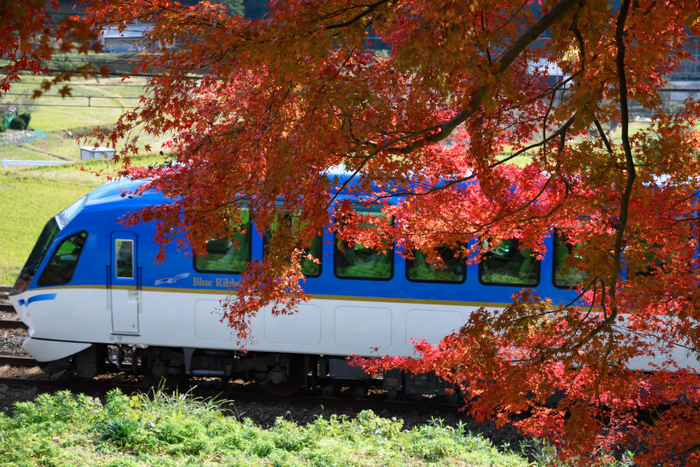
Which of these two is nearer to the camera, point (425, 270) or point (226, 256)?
point (425, 270)

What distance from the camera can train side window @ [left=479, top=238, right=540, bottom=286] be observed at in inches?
338

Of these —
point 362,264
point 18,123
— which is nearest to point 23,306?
point 362,264

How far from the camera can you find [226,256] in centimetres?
890

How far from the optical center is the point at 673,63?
5.03 metres

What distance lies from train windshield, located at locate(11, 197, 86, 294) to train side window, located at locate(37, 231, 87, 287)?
19cm

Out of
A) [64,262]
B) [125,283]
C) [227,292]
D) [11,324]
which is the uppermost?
[64,262]

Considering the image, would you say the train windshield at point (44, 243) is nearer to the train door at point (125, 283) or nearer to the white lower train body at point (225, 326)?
the white lower train body at point (225, 326)

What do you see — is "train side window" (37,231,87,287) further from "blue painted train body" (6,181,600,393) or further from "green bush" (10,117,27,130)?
"green bush" (10,117,27,130)

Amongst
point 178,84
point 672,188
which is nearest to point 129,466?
point 178,84

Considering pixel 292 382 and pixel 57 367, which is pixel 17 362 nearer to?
pixel 57 367

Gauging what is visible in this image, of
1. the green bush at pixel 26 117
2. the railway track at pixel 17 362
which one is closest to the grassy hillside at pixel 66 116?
the green bush at pixel 26 117

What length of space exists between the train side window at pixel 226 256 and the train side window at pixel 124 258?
3.09ft

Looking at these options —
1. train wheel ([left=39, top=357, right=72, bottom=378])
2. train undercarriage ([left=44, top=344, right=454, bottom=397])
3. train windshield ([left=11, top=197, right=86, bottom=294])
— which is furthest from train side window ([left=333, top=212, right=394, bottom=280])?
train wheel ([left=39, top=357, right=72, bottom=378])

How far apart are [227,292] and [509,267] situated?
396 cm
